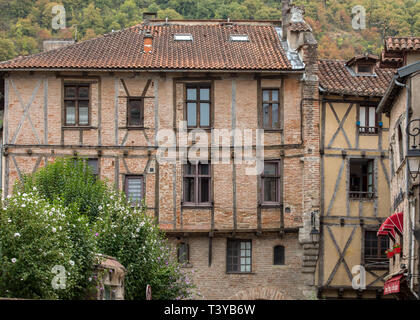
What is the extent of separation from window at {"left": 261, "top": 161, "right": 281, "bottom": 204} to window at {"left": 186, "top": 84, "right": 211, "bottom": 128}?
2.71 metres

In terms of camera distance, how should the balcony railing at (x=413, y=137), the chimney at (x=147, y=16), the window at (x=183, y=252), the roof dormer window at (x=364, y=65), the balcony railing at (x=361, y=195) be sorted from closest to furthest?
the balcony railing at (x=413, y=137)
the window at (x=183, y=252)
the balcony railing at (x=361, y=195)
the roof dormer window at (x=364, y=65)
the chimney at (x=147, y=16)

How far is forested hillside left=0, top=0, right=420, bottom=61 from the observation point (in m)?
57.0

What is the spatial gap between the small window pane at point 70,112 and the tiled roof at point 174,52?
1.38 m

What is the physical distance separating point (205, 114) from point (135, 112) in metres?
2.51

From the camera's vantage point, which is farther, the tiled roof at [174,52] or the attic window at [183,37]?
the attic window at [183,37]

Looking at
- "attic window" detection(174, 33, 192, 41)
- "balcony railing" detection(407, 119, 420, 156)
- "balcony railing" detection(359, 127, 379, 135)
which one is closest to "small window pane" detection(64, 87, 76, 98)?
"attic window" detection(174, 33, 192, 41)

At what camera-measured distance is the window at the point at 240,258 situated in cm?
3384

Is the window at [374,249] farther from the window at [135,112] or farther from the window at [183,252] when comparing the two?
the window at [135,112]

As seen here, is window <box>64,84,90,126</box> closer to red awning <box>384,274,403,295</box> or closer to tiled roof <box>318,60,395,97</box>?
tiled roof <box>318,60,395,97</box>

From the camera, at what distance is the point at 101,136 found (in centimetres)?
3403

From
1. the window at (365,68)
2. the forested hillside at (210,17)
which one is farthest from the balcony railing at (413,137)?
the forested hillside at (210,17)

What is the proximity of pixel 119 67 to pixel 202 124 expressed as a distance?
11.7ft

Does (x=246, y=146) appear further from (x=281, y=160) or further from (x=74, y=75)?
(x=74, y=75)
